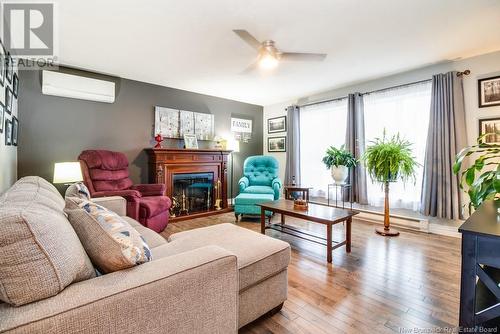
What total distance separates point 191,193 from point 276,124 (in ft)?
8.23

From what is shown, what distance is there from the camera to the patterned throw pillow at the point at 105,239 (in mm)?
979

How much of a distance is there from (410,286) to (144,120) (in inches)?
163

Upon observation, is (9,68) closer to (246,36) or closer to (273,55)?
(246,36)

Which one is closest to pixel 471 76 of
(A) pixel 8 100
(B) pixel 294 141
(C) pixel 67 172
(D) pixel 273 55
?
(D) pixel 273 55

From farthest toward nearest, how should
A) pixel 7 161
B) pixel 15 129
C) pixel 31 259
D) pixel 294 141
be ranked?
pixel 294 141, pixel 15 129, pixel 7 161, pixel 31 259

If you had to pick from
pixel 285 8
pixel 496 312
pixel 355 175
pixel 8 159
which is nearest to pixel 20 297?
pixel 496 312

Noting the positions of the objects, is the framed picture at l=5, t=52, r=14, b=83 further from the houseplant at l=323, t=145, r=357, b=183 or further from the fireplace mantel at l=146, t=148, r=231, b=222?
the houseplant at l=323, t=145, r=357, b=183

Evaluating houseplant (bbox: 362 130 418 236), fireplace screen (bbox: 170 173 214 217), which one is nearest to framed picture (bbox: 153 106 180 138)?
fireplace screen (bbox: 170 173 214 217)

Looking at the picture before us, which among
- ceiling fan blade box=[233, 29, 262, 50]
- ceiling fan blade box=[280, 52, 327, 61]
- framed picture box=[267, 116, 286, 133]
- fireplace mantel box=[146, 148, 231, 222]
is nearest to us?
ceiling fan blade box=[233, 29, 262, 50]

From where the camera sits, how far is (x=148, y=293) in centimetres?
88

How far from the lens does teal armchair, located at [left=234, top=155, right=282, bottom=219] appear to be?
3.84 meters

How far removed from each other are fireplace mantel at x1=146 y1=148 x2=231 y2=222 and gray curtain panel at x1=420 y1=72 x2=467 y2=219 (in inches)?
130

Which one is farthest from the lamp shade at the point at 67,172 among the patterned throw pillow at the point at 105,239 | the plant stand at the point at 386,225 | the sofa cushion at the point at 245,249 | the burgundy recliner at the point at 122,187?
the plant stand at the point at 386,225

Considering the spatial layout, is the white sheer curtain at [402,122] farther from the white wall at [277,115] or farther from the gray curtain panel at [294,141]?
the white wall at [277,115]
